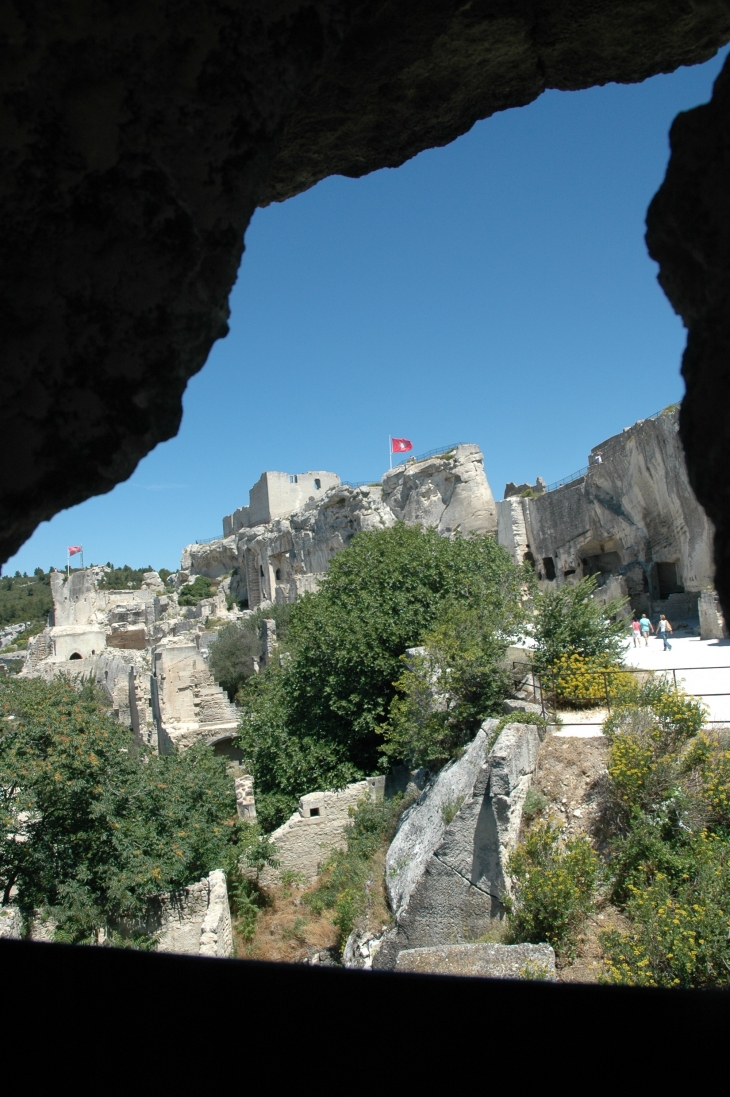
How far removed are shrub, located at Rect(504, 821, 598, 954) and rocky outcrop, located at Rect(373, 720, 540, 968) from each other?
1.32ft

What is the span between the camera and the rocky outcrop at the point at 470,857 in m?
7.57

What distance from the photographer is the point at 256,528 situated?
46688 mm

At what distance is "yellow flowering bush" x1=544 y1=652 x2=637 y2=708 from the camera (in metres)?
9.48

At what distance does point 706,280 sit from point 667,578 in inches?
959

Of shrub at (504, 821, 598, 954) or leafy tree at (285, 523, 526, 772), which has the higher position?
leafy tree at (285, 523, 526, 772)

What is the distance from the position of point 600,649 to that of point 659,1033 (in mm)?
9425

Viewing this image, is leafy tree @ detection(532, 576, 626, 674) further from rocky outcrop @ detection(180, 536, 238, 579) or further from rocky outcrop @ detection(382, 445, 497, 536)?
rocky outcrop @ detection(180, 536, 238, 579)

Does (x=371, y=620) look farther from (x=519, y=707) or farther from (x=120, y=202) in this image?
(x=120, y=202)

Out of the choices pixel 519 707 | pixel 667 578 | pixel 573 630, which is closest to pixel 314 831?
pixel 519 707

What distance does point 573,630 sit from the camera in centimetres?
1030

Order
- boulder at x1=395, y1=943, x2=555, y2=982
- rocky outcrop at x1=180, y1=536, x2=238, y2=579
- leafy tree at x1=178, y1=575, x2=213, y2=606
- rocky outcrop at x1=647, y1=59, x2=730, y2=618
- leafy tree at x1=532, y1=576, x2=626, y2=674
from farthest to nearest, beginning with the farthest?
rocky outcrop at x1=180, y1=536, x2=238, y2=579
leafy tree at x1=178, y1=575, x2=213, y2=606
leafy tree at x1=532, y1=576, x2=626, y2=674
boulder at x1=395, y1=943, x2=555, y2=982
rocky outcrop at x1=647, y1=59, x2=730, y2=618

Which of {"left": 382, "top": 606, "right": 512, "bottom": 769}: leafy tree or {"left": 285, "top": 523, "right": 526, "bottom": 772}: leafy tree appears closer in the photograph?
{"left": 382, "top": 606, "right": 512, "bottom": 769}: leafy tree

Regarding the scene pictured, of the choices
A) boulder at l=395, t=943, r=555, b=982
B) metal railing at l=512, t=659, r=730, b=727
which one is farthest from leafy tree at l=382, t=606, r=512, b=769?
boulder at l=395, t=943, r=555, b=982

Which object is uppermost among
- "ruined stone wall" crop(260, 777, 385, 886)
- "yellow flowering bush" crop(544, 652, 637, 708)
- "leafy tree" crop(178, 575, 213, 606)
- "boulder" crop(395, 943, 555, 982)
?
"leafy tree" crop(178, 575, 213, 606)
